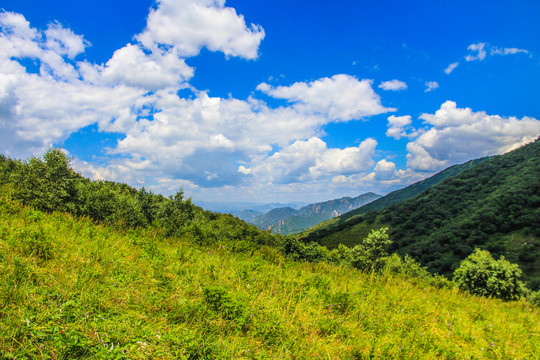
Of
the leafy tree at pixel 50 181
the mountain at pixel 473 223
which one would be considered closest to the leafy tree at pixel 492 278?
the leafy tree at pixel 50 181

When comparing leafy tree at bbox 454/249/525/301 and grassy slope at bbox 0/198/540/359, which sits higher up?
grassy slope at bbox 0/198/540/359

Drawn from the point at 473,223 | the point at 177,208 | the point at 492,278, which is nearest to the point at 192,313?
the point at 492,278

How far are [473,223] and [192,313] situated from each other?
575ft

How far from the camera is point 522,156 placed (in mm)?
195125

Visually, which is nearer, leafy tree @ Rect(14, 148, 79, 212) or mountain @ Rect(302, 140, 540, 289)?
leafy tree @ Rect(14, 148, 79, 212)

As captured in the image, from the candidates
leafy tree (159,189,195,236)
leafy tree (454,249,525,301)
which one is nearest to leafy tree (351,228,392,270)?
leafy tree (454,249,525,301)

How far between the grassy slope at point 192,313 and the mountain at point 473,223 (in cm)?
11690

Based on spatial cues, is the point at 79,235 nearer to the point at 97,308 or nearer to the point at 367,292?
the point at 97,308

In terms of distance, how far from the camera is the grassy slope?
2.55 meters

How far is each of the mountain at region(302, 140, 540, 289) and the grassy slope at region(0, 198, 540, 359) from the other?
117m

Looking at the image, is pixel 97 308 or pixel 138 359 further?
pixel 97 308

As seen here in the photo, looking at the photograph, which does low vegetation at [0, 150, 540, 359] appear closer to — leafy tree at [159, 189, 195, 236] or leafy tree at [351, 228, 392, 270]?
leafy tree at [351, 228, 392, 270]

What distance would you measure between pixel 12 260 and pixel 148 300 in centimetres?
250

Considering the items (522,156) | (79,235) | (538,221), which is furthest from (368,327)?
(522,156)
